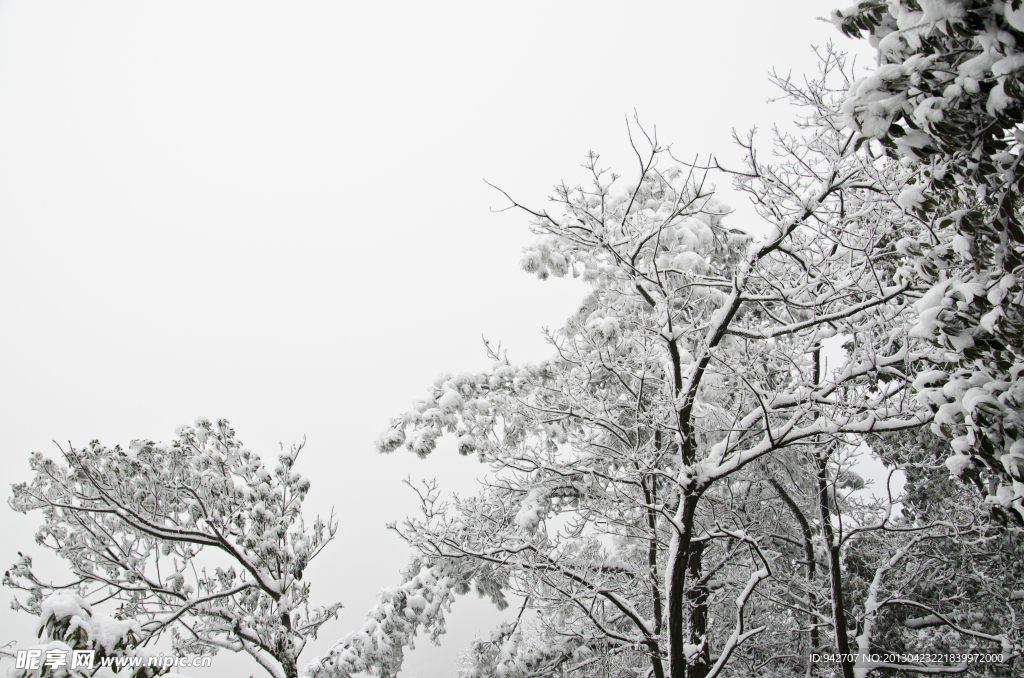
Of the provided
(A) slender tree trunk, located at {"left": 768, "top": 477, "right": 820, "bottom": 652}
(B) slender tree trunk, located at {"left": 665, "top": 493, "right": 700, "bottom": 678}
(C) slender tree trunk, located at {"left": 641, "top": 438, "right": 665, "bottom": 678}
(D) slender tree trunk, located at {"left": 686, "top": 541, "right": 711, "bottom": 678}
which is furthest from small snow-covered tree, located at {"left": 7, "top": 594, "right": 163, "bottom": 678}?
(A) slender tree trunk, located at {"left": 768, "top": 477, "right": 820, "bottom": 652}

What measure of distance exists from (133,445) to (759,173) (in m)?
7.88

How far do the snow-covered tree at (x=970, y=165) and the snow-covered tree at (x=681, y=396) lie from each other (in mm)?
707

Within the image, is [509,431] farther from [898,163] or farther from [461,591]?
[898,163]

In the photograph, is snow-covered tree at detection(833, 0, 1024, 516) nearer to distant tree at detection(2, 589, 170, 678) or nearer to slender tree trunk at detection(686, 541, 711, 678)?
slender tree trunk at detection(686, 541, 711, 678)

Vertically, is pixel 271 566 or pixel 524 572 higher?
pixel 271 566

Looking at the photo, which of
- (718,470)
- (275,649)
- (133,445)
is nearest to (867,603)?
(718,470)

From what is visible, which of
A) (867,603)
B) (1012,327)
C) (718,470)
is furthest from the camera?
(867,603)

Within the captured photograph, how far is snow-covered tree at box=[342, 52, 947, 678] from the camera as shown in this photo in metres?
4.45

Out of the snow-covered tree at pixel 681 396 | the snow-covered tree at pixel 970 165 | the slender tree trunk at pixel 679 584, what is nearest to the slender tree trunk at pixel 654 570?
the snow-covered tree at pixel 681 396

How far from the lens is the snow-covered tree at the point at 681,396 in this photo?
445 cm

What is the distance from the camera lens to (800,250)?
4887mm

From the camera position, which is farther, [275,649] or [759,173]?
[275,649]

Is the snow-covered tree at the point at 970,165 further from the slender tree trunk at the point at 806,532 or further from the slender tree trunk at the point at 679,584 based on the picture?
the slender tree trunk at the point at 806,532

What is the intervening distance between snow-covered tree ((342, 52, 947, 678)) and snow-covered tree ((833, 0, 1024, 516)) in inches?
27.8
